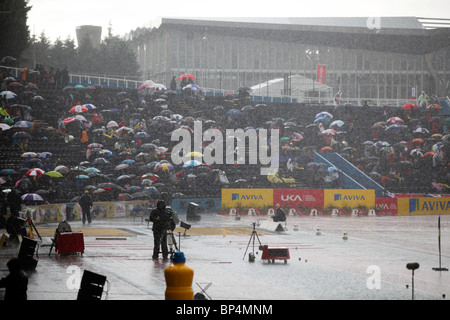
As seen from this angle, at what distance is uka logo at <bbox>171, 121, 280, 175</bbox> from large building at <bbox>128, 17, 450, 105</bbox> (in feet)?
128

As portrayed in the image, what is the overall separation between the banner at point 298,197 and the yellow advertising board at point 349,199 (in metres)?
0.51

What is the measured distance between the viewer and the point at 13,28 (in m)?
66.6

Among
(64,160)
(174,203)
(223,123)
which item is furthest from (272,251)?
(223,123)

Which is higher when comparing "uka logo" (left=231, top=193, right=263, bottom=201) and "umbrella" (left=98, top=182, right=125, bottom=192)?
"umbrella" (left=98, top=182, right=125, bottom=192)

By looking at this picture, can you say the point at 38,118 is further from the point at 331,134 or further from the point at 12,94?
the point at 331,134

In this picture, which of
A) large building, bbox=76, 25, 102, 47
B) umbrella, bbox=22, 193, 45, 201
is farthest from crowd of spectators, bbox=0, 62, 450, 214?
large building, bbox=76, 25, 102, 47

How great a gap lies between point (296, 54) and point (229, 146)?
4852 centimetres

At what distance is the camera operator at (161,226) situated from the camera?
23175 mm

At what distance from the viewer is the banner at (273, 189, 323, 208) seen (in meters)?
46.0

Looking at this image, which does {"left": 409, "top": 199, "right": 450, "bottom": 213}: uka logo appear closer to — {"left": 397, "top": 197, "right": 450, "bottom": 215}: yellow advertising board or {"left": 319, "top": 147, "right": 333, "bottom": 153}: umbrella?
{"left": 397, "top": 197, "right": 450, "bottom": 215}: yellow advertising board

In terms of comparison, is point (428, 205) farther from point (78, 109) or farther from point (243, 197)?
point (78, 109)

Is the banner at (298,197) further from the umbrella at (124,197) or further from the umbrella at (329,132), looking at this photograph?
the umbrella at (329,132)

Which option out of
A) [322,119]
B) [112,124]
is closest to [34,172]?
[112,124]

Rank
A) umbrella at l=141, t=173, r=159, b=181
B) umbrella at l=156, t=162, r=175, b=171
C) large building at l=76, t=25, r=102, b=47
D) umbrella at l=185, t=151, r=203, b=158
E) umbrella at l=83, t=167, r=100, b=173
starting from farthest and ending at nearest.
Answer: large building at l=76, t=25, r=102, b=47 < umbrella at l=185, t=151, r=203, b=158 < umbrella at l=156, t=162, r=175, b=171 < umbrella at l=141, t=173, r=159, b=181 < umbrella at l=83, t=167, r=100, b=173
